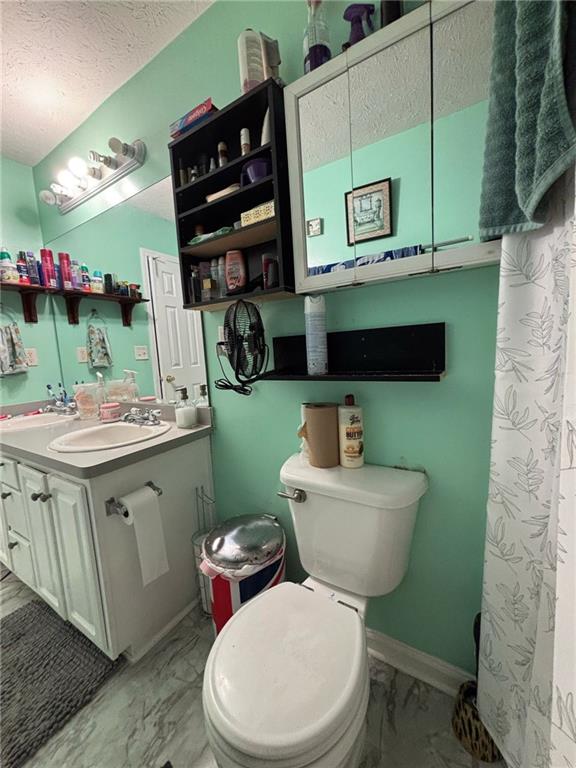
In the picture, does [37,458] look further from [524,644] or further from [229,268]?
[524,644]

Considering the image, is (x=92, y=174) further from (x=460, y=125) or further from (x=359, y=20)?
(x=460, y=125)

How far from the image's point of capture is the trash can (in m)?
1.00

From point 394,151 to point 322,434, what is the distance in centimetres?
84

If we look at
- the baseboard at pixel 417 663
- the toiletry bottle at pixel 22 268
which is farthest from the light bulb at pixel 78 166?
the baseboard at pixel 417 663

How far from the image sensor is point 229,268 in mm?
1112

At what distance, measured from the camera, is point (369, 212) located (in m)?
0.90

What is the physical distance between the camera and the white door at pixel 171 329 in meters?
1.38

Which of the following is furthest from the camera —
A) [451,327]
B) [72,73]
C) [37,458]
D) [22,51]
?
[72,73]

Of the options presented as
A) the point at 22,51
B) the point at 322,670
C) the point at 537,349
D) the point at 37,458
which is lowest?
the point at 322,670

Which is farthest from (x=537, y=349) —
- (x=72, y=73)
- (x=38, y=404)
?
(x=38, y=404)

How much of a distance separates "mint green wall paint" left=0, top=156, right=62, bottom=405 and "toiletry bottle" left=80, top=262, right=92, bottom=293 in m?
0.28

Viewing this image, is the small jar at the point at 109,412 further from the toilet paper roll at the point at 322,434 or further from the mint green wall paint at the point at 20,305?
the toilet paper roll at the point at 322,434

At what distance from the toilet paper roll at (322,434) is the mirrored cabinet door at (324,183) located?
0.40m

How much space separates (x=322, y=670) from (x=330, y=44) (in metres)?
1.68
